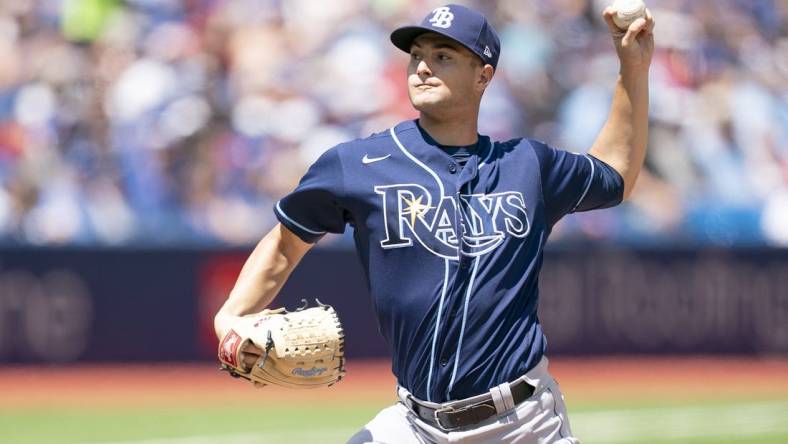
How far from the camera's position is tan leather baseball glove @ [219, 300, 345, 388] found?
3.90m

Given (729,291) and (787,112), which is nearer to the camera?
(729,291)

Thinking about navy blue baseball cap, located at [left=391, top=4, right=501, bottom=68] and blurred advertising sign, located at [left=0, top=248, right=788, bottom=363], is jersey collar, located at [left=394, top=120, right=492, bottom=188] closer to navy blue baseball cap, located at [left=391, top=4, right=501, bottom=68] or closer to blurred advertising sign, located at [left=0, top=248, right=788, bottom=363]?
navy blue baseball cap, located at [left=391, top=4, right=501, bottom=68]

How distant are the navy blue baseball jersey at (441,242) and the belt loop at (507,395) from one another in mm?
31

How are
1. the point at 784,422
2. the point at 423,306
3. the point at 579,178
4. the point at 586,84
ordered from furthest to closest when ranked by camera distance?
the point at 586,84
the point at 784,422
the point at 579,178
the point at 423,306

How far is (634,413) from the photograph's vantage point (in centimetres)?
1045

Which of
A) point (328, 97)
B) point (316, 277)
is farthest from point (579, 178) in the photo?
point (328, 97)

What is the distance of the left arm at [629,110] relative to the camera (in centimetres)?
456

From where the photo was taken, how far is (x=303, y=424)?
985cm

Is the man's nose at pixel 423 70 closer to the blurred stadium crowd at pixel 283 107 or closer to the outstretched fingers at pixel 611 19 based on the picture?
the outstretched fingers at pixel 611 19

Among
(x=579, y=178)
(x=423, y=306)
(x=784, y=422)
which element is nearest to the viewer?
(x=423, y=306)

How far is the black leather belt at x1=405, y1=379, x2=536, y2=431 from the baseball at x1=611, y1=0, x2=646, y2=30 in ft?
4.52

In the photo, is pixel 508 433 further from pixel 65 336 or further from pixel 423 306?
pixel 65 336

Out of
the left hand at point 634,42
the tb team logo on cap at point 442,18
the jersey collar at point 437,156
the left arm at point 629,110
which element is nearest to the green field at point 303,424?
the left arm at point 629,110

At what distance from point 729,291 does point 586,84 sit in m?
2.80
